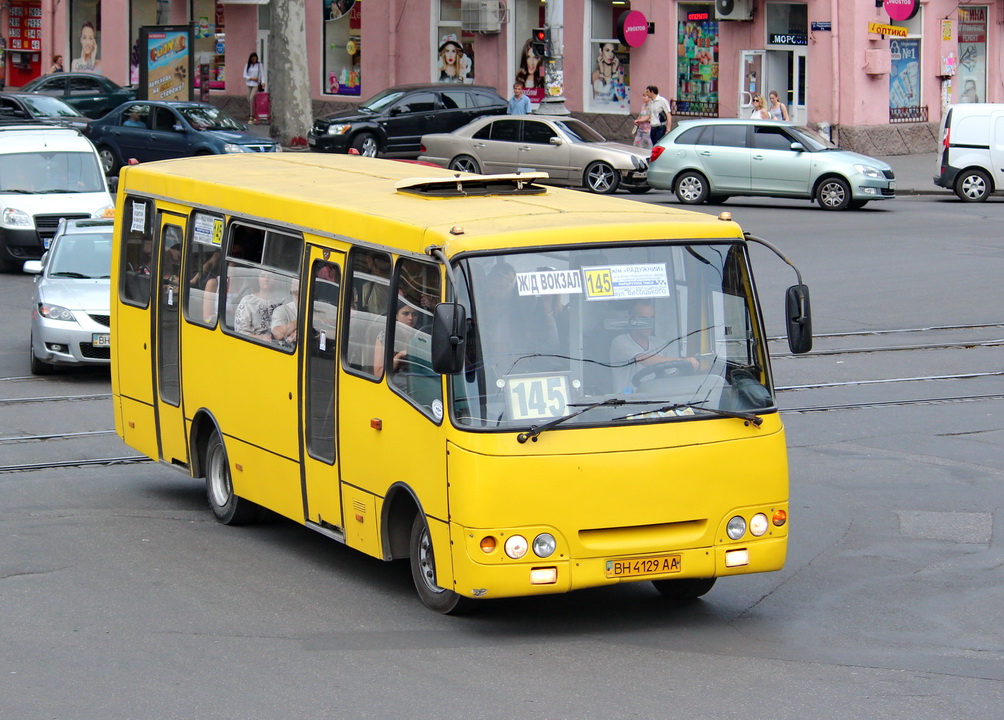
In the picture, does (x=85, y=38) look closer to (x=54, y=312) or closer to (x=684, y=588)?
(x=54, y=312)

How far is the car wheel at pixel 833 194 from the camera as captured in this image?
2691 centimetres

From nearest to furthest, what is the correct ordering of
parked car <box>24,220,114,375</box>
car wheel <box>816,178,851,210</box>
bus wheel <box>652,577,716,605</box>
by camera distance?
bus wheel <box>652,577,716,605</box>
parked car <box>24,220,114,375</box>
car wheel <box>816,178,851,210</box>

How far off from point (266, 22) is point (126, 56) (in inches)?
237

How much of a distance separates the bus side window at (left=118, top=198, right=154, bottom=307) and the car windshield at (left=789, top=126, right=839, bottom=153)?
17.6 meters

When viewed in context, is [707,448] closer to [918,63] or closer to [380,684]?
[380,684]

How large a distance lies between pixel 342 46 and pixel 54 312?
29702 mm

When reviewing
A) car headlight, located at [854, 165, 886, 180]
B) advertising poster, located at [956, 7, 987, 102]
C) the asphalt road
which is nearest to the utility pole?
car headlight, located at [854, 165, 886, 180]

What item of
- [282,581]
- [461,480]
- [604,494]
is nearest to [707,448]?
[604,494]

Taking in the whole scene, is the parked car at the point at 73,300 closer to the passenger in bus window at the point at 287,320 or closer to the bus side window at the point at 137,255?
the bus side window at the point at 137,255

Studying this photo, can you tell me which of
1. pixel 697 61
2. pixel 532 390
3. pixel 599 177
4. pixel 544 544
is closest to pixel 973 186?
pixel 599 177

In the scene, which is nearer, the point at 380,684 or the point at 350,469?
the point at 380,684

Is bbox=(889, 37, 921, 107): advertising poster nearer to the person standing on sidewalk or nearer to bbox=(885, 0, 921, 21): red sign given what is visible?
bbox=(885, 0, 921, 21): red sign

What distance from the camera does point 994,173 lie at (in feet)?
91.7

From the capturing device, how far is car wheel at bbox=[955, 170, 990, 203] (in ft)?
92.5
